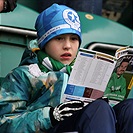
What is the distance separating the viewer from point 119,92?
2.11m

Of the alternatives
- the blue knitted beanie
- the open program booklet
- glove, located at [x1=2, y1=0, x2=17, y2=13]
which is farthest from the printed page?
glove, located at [x1=2, y1=0, x2=17, y2=13]

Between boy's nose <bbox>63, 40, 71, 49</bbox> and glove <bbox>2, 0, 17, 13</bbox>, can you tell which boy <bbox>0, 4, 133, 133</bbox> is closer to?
boy's nose <bbox>63, 40, 71, 49</bbox>

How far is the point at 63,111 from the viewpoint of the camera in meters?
1.93

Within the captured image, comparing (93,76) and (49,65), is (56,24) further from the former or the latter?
(93,76)

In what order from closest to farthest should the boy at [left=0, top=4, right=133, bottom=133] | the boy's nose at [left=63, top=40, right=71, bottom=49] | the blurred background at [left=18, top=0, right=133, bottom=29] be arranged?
the boy at [left=0, top=4, right=133, bottom=133] < the boy's nose at [left=63, top=40, right=71, bottom=49] < the blurred background at [left=18, top=0, right=133, bottom=29]

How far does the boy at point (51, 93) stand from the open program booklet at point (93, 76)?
0.18ft

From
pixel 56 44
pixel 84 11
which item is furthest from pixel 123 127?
pixel 84 11

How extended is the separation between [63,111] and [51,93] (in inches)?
7.6

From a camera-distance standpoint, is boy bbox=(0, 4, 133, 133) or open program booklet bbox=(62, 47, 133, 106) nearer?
boy bbox=(0, 4, 133, 133)

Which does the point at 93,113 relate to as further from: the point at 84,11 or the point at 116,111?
the point at 84,11

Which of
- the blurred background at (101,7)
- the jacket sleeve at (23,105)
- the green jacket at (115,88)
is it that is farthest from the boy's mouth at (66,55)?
the blurred background at (101,7)

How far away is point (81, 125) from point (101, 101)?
126mm

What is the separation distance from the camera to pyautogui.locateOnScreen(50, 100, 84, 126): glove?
1926 millimetres

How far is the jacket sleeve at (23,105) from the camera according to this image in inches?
77.1
